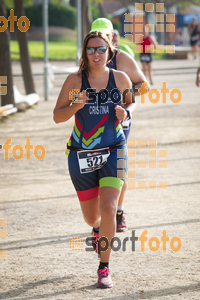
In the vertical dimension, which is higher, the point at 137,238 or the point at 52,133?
the point at 52,133

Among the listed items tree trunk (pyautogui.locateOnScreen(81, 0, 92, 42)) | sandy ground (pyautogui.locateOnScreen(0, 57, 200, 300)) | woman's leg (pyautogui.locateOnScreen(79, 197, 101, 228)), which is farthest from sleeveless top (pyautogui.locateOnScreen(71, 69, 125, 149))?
tree trunk (pyautogui.locateOnScreen(81, 0, 92, 42))

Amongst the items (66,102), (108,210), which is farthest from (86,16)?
(108,210)

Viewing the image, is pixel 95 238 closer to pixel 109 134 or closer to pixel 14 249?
pixel 14 249

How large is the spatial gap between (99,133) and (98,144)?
0.09 metres

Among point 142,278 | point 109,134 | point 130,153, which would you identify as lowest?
point 142,278

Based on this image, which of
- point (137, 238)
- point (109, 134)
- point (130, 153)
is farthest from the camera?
point (130, 153)

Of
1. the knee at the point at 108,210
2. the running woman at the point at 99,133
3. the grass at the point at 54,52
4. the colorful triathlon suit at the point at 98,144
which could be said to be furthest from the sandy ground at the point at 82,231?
the grass at the point at 54,52

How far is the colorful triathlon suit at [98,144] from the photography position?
169 inches

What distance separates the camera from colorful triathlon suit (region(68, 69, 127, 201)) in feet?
14.1

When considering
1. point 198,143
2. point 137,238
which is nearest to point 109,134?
point 137,238

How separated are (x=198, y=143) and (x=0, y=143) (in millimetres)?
4219

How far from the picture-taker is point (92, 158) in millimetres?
4320

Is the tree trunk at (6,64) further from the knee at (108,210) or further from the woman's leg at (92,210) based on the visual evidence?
the knee at (108,210)

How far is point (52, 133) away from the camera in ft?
40.9
